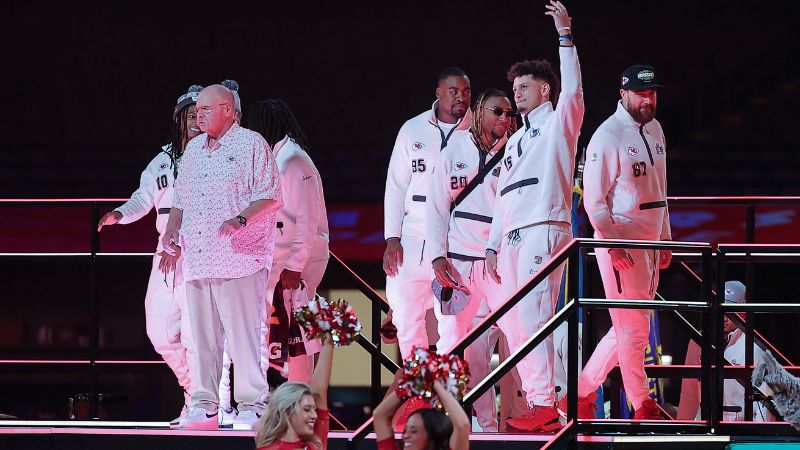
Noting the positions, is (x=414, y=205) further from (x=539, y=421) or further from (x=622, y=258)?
(x=539, y=421)

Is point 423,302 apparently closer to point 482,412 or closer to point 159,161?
point 482,412

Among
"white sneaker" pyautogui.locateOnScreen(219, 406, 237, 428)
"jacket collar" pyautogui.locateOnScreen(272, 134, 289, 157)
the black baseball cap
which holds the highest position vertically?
the black baseball cap

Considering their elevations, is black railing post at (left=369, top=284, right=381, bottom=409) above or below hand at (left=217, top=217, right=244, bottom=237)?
below

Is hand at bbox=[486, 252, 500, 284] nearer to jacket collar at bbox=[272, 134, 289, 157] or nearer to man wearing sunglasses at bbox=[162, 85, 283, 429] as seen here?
man wearing sunglasses at bbox=[162, 85, 283, 429]

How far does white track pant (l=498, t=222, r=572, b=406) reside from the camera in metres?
5.68

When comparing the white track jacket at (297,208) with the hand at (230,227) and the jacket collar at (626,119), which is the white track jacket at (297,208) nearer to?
the hand at (230,227)

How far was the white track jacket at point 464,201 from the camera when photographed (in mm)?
6406

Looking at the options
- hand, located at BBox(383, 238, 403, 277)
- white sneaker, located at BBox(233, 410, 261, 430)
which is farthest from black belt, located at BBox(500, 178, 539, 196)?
white sneaker, located at BBox(233, 410, 261, 430)

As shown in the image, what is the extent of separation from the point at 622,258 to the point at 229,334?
1817mm

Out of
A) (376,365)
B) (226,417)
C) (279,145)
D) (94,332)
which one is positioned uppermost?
(279,145)

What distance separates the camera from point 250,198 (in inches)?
231

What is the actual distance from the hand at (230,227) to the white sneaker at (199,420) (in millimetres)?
791

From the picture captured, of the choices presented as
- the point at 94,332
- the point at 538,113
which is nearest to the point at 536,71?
the point at 538,113

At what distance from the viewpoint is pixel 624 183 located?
20.2 ft
